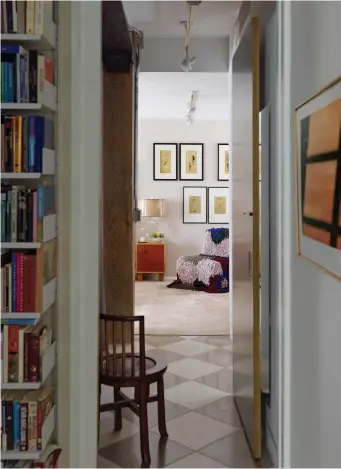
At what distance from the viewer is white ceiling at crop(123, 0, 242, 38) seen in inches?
156

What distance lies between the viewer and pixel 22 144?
6.63 ft

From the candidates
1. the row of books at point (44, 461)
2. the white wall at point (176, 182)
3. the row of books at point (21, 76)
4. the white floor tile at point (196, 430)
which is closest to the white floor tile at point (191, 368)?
the white floor tile at point (196, 430)

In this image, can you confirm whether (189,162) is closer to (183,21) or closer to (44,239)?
(183,21)

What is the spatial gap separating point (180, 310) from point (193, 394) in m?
2.62

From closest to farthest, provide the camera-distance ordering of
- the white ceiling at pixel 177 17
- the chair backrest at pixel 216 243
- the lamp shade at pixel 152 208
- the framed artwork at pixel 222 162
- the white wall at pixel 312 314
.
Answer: the white wall at pixel 312 314 → the white ceiling at pixel 177 17 → the chair backrest at pixel 216 243 → the lamp shade at pixel 152 208 → the framed artwork at pixel 222 162

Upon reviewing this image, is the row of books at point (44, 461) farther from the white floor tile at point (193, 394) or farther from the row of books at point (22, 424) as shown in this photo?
the white floor tile at point (193, 394)

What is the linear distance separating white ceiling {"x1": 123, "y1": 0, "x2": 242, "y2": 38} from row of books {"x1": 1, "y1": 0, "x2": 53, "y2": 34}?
209 cm

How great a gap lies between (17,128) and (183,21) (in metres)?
2.71

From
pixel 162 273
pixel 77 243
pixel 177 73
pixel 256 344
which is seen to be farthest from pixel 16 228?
pixel 162 273

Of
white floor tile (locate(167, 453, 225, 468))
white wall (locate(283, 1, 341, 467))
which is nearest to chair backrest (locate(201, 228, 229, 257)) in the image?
white floor tile (locate(167, 453, 225, 468))

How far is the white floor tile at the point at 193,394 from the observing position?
→ 3.45 meters

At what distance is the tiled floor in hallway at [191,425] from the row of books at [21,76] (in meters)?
1.70

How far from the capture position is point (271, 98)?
8.80ft

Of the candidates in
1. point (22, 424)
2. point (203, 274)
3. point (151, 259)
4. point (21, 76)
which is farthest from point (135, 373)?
point (151, 259)
